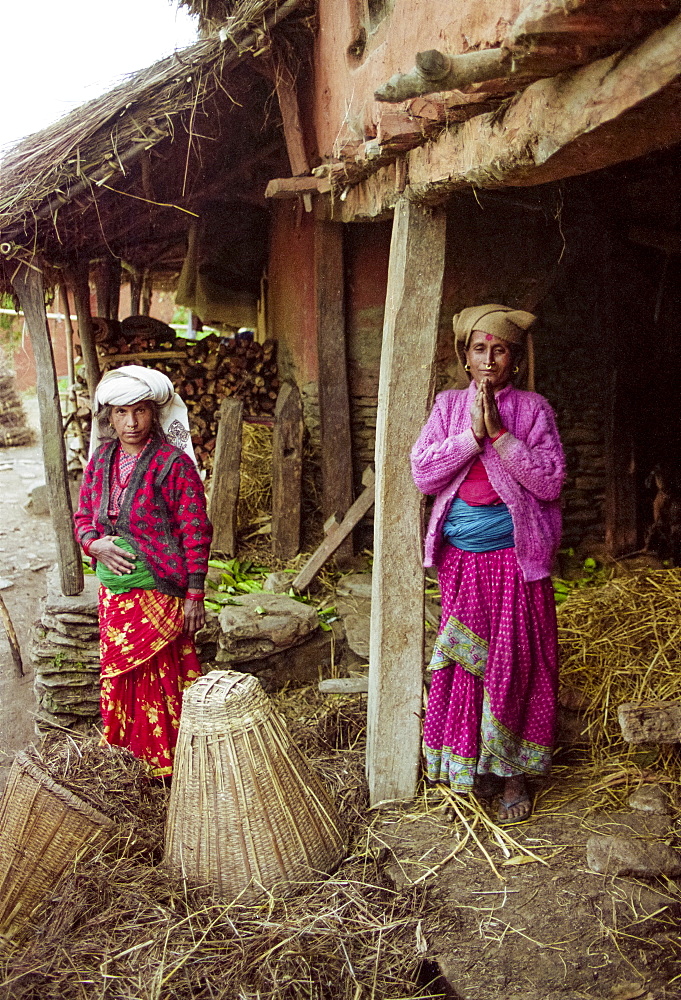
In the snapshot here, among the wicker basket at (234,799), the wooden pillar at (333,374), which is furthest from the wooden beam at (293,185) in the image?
the wicker basket at (234,799)

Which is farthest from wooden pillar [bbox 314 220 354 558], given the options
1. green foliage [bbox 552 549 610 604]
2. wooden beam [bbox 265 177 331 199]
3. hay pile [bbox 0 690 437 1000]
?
hay pile [bbox 0 690 437 1000]

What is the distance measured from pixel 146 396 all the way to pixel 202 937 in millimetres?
2254

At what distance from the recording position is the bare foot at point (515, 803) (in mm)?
3615

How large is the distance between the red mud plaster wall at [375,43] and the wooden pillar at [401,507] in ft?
2.06

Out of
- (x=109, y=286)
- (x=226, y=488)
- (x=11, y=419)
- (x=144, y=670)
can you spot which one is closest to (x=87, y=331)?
(x=109, y=286)

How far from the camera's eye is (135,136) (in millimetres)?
4910

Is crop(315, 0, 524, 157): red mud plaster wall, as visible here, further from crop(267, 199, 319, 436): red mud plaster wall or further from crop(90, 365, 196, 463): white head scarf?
crop(90, 365, 196, 463): white head scarf

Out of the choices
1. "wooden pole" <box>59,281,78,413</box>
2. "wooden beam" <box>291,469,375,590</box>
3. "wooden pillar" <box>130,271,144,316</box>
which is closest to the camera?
"wooden beam" <box>291,469,375,590</box>

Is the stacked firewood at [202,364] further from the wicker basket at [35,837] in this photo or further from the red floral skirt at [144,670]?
the wicker basket at [35,837]

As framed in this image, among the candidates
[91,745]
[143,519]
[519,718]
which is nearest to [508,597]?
[519,718]

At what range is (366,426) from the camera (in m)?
6.11

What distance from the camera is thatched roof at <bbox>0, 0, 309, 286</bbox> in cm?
484

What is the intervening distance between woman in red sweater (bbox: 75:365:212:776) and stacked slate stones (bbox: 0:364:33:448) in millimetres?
10807

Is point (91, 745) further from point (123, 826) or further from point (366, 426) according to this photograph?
point (366, 426)
